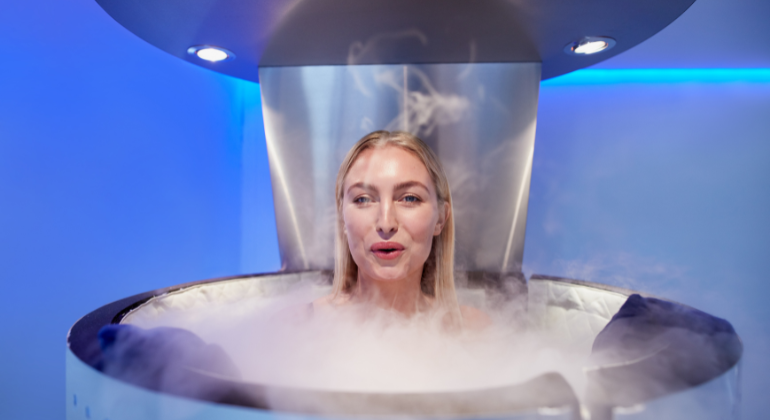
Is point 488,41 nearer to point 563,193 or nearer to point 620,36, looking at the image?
point 620,36

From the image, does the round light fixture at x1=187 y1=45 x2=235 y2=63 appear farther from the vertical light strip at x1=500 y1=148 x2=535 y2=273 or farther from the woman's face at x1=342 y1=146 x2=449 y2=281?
the vertical light strip at x1=500 y1=148 x2=535 y2=273

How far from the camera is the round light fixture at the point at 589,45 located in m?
0.81

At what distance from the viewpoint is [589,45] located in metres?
0.85

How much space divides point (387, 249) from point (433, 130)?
0.40 meters

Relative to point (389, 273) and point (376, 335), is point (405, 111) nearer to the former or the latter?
point (389, 273)

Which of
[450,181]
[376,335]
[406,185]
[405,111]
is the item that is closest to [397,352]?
[376,335]

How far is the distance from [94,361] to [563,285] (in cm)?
90

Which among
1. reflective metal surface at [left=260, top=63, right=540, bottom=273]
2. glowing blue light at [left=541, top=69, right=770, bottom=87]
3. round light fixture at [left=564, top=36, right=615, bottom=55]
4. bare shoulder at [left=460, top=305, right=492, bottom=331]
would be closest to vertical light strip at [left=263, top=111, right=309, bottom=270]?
reflective metal surface at [left=260, top=63, right=540, bottom=273]

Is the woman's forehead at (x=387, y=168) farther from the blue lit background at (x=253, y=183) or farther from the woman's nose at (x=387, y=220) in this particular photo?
the blue lit background at (x=253, y=183)

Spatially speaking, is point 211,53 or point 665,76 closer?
point 211,53

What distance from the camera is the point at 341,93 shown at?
109cm

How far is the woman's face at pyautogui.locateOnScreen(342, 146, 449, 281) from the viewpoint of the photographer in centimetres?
83

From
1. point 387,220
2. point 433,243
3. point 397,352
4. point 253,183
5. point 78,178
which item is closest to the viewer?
point 397,352

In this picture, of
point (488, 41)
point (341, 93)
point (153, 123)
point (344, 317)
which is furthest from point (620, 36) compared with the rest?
point (153, 123)
